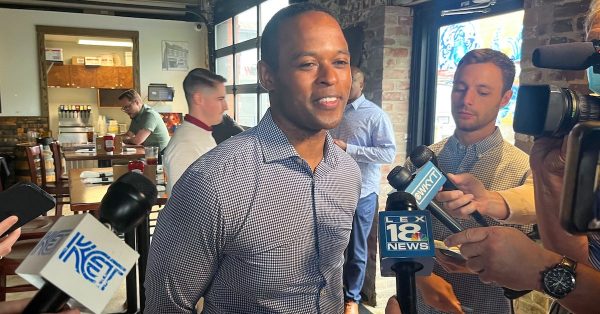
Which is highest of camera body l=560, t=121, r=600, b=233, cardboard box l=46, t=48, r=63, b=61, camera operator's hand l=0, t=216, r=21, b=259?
cardboard box l=46, t=48, r=63, b=61

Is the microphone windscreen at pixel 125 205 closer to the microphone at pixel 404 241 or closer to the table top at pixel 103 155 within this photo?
the microphone at pixel 404 241

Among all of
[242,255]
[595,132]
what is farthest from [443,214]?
[595,132]

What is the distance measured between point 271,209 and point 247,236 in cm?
9

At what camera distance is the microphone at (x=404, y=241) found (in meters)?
0.83

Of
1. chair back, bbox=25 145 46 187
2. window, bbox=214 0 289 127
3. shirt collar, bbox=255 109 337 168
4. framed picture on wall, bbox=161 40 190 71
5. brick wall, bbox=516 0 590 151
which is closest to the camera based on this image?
shirt collar, bbox=255 109 337 168

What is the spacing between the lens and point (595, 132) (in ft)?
1.72

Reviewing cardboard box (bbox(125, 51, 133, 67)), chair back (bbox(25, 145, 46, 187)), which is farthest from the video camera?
cardboard box (bbox(125, 51, 133, 67))

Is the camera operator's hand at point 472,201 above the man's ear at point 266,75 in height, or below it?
below

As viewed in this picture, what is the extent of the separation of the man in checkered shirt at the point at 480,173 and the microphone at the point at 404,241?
42 cm

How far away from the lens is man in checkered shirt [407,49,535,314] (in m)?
1.30

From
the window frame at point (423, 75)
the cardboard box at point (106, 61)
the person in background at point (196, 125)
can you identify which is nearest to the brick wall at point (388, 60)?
the window frame at point (423, 75)

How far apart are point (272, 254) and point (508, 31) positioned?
62.6 inches

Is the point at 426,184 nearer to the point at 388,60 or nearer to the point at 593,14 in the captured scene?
the point at 593,14

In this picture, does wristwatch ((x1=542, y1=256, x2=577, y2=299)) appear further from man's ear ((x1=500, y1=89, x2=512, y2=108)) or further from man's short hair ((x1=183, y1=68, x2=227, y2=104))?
man's short hair ((x1=183, y1=68, x2=227, y2=104))
